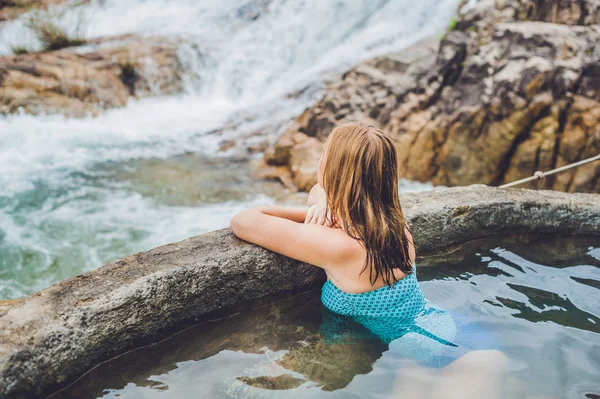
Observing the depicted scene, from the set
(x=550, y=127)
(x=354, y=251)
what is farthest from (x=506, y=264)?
(x=550, y=127)

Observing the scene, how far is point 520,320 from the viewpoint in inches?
89.7

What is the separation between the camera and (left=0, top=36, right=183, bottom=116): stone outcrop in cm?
794

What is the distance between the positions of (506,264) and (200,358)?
1.85 metres

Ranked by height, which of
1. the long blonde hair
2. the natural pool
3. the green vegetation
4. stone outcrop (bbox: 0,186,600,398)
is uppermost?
the green vegetation

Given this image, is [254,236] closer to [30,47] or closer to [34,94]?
[34,94]

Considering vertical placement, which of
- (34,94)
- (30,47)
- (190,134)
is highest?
(30,47)

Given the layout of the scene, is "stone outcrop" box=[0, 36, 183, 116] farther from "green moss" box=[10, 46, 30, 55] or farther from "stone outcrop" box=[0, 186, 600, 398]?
"stone outcrop" box=[0, 186, 600, 398]

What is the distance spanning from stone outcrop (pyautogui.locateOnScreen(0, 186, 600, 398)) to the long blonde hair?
47 cm

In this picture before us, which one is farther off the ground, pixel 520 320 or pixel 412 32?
pixel 412 32

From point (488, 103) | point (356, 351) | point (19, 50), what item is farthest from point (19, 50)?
point (356, 351)

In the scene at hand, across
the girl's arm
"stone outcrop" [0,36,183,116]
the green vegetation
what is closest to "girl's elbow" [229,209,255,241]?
the girl's arm

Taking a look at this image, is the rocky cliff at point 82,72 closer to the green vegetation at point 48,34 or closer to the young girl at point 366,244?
the green vegetation at point 48,34

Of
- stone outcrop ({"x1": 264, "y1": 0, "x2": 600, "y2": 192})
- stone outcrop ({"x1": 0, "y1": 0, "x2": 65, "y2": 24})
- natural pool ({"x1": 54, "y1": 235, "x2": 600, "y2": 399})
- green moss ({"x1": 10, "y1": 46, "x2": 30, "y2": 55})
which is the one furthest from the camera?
stone outcrop ({"x1": 0, "y1": 0, "x2": 65, "y2": 24})

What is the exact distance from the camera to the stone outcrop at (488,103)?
5578 millimetres
